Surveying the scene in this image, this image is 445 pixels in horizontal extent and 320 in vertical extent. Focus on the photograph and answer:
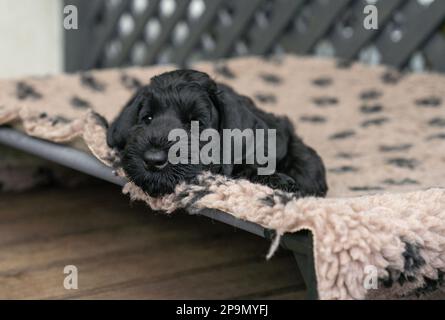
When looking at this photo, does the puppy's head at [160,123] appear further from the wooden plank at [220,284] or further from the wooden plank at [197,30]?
the wooden plank at [197,30]

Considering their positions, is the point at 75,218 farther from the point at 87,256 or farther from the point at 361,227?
the point at 361,227

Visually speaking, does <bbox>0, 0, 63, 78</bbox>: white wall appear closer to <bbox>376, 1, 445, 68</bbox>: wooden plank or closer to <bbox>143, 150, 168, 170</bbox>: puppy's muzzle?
<bbox>376, 1, 445, 68</bbox>: wooden plank

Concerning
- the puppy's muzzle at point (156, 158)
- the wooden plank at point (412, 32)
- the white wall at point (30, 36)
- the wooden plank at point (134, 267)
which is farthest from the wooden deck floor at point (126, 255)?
the white wall at point (30, 36)

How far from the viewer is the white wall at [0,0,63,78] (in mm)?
4184

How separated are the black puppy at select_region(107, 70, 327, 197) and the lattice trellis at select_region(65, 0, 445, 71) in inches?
57.6

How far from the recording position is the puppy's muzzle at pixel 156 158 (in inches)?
60.7

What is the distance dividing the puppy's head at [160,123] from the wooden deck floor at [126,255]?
1.22 feet

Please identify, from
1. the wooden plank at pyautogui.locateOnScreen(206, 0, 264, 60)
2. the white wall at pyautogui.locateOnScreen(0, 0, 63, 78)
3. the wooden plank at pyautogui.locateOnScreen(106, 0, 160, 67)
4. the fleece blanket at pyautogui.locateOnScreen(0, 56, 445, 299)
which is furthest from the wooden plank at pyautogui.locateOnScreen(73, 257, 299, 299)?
the white wall at pyautogui.locateOnScreen(0, 0, 63, 78)

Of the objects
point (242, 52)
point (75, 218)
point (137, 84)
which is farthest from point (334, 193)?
point (242, 52)

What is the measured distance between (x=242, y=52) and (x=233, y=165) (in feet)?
7.29

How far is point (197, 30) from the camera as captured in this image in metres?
3.81

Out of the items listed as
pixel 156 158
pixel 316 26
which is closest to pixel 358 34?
pixel 316 26

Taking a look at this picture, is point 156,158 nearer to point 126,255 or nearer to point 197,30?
point 126,255

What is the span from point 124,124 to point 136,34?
2.33m
